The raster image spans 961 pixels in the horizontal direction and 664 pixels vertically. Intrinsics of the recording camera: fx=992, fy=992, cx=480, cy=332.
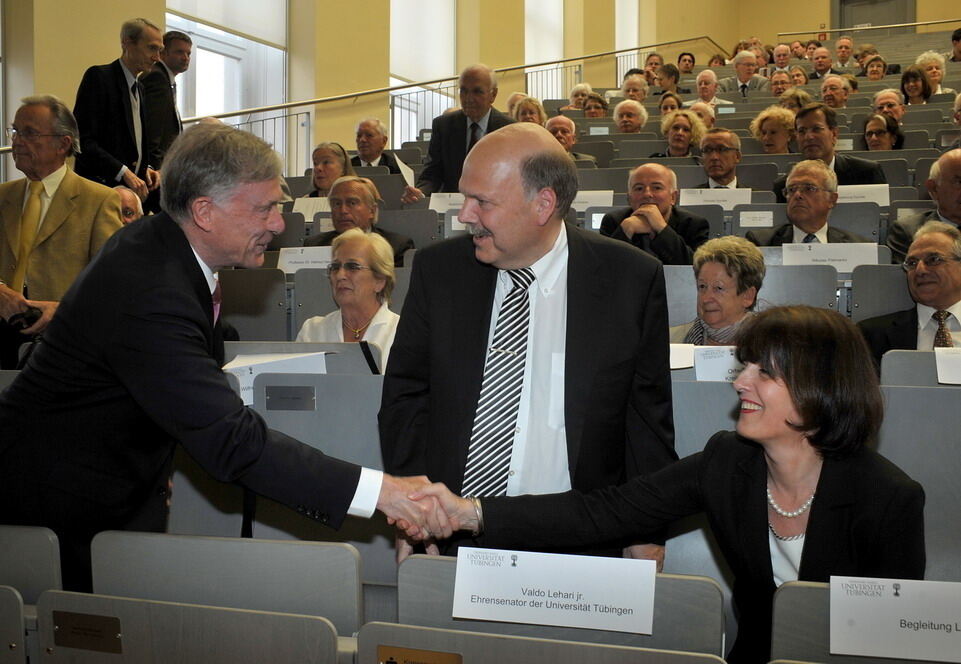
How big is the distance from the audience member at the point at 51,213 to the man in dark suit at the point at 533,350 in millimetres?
2081

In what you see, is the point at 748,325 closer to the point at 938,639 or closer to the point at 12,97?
the point at 938,639

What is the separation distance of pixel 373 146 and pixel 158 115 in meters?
2.77

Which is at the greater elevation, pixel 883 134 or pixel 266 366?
pixel 883 134

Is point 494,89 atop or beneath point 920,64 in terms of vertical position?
beneath

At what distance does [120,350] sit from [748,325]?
4.12 feet

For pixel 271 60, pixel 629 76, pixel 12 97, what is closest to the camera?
pixel 12 97

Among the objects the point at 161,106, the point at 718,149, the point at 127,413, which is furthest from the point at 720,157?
the point at 127,413

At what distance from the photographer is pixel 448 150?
22.4ft

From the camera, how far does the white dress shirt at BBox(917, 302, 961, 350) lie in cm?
380

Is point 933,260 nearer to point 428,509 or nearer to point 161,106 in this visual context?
point 428,509

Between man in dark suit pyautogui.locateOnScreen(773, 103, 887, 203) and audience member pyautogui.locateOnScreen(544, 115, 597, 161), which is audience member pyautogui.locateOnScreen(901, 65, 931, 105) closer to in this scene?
audience member pyautogui.locateOnScreen(544, 115, 597, 161)

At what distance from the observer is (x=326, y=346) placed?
126 inches

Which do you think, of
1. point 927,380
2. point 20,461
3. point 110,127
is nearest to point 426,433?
point 20,461

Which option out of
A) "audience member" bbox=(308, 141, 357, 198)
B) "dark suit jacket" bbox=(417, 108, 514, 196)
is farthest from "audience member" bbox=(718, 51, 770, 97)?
"audience member" bbox=(308, 141, 357, 198)
